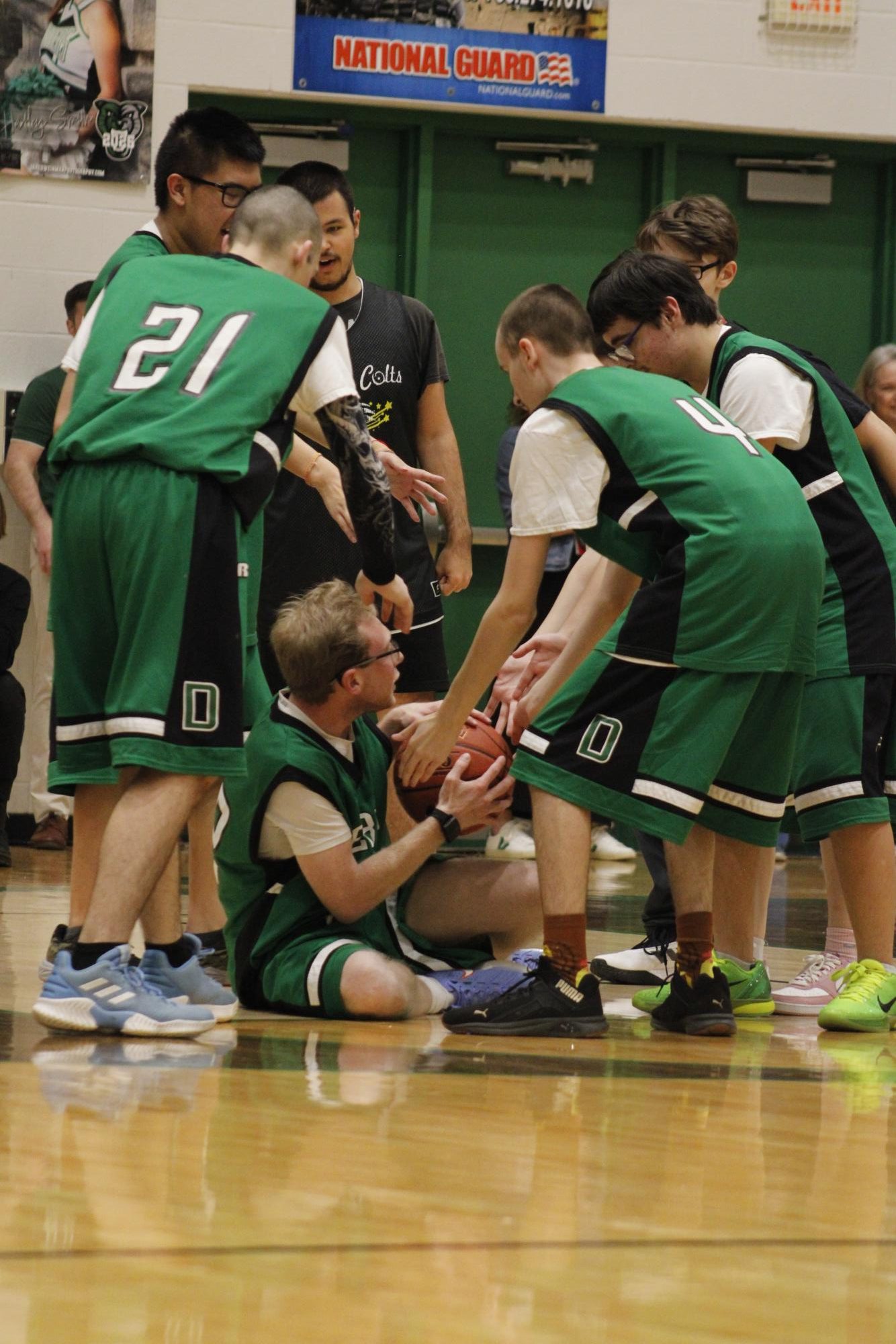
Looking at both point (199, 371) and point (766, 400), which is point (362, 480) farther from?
point (766, 400)

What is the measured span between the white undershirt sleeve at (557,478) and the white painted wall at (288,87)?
454 cm

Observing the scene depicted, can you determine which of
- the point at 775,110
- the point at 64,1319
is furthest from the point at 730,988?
the point at 775,110

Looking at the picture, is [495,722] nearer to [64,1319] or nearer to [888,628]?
[888,628]

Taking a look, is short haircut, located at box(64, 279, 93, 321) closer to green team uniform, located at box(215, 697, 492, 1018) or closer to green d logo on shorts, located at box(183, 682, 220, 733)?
green team uniform, located at box(215, 697, 492, 1018)

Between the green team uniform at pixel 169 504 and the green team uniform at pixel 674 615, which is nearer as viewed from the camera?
Result: the green team uniform at pixel 169 504

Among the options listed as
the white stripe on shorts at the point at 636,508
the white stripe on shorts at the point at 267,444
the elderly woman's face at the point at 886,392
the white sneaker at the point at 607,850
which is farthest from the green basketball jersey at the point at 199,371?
the white sneaker at the point at 607,850

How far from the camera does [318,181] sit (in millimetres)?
4887

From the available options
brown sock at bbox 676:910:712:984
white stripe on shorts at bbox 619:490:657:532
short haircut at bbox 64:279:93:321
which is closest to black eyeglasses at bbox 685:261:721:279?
white stripe on shorts at bbox 619:490:657:532

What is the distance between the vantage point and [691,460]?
3.39 meters

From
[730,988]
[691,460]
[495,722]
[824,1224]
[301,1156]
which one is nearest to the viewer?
[824,1224]

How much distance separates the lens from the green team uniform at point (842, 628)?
12.4ft

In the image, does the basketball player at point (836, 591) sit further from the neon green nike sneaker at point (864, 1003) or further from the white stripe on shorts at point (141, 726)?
the white stripe on shorts at point (141, 726)

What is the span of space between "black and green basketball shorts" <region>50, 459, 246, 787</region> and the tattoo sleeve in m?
0.29

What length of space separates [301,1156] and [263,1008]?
135 cm
